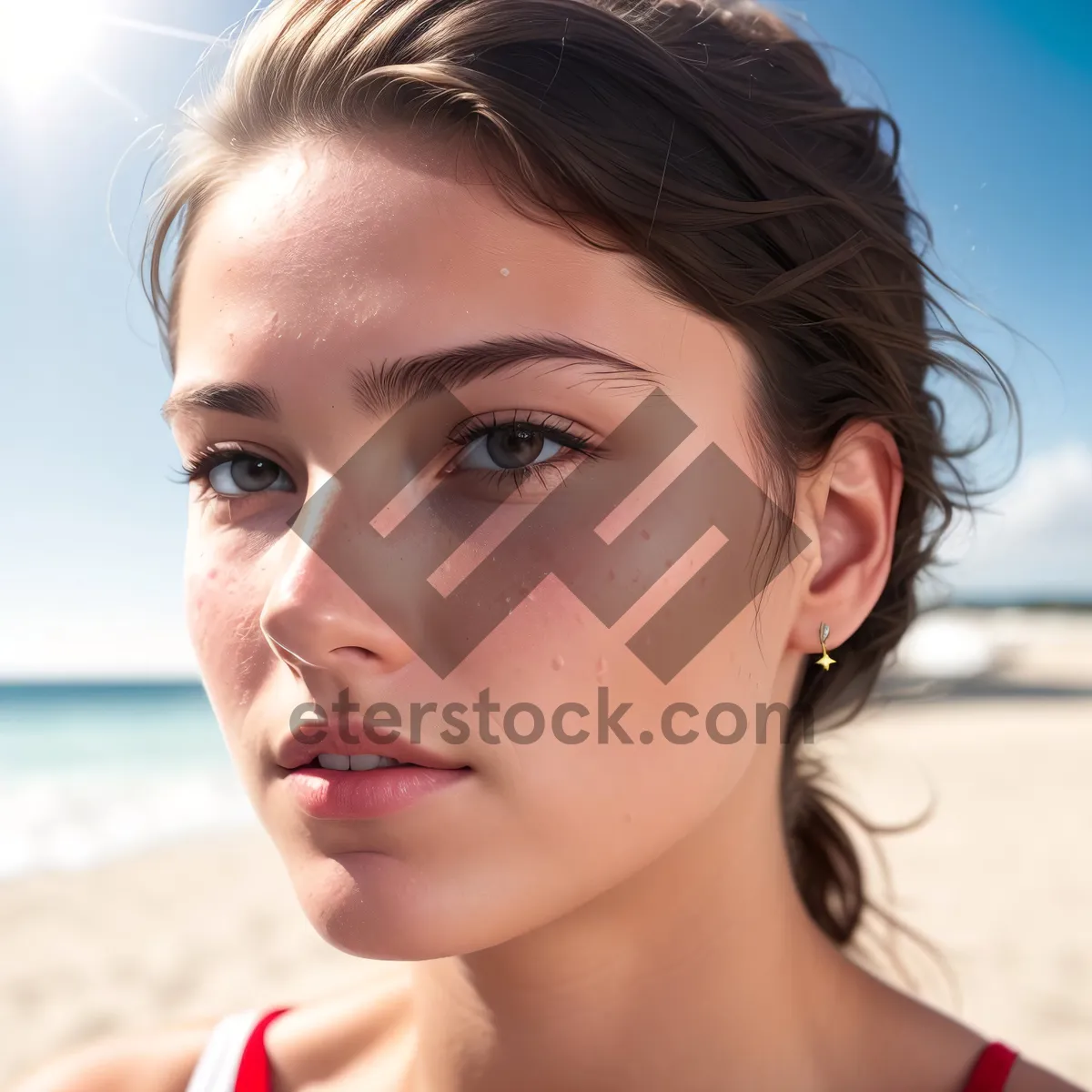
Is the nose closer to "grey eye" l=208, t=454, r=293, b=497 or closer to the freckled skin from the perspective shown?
the freckled skin

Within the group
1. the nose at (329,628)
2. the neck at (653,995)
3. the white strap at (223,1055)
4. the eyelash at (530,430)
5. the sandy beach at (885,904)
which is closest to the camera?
the nose at (329,628)

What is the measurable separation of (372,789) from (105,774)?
14.2 m

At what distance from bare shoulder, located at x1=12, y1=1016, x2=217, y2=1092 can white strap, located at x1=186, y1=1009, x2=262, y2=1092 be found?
3 centimetres

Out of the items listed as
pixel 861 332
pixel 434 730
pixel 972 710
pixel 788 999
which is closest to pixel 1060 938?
pixel 788 999

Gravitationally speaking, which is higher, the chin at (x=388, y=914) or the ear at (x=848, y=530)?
the ear at (x=848, y=530)

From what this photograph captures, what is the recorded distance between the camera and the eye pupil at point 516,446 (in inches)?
Answer: 45.3

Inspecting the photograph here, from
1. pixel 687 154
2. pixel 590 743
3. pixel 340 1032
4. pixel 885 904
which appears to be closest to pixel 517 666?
pixel 590 743

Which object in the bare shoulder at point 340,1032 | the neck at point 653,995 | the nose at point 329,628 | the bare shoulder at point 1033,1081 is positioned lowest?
the bare shoulder at point 1033,1081

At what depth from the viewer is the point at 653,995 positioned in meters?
1.29

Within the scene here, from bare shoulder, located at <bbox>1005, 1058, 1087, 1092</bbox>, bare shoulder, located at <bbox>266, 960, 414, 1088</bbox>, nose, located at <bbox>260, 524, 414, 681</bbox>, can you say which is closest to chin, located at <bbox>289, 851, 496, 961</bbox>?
nose, located at <bbox>260, 524, 414, 681</bbox>

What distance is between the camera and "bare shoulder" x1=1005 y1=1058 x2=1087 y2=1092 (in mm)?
1326

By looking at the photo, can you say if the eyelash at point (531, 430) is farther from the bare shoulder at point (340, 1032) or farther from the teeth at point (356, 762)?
the bare shoulder at point (340, 1032)

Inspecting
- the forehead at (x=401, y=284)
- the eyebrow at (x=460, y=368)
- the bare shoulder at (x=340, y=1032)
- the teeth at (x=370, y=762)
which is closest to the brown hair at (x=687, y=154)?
the forehead at (x=401, y=284)

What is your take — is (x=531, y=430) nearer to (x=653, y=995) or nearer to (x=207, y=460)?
(x=207, y=460)
